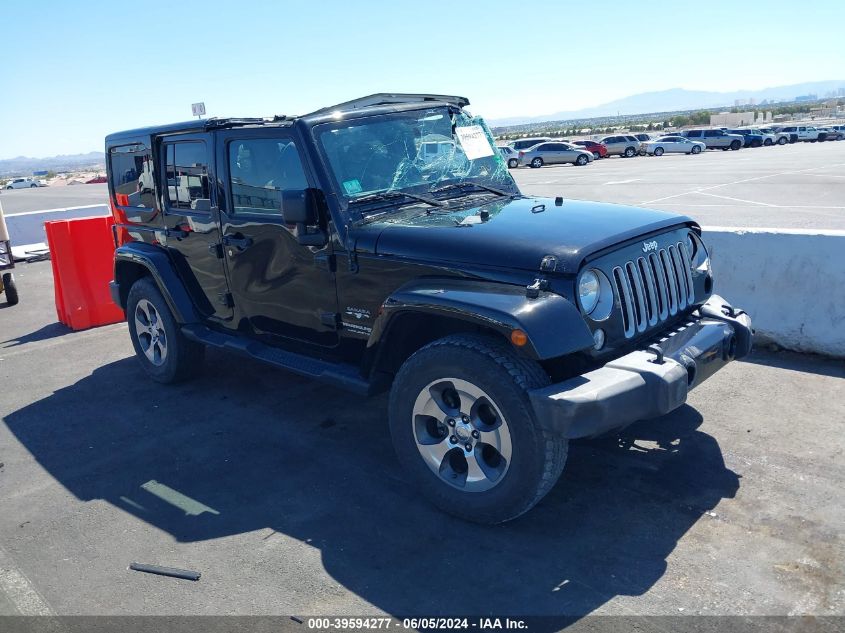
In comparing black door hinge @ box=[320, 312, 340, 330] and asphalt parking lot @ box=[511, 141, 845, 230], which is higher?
black door hinge @ box=[320, 312, 340, 330]

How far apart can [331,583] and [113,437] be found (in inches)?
105

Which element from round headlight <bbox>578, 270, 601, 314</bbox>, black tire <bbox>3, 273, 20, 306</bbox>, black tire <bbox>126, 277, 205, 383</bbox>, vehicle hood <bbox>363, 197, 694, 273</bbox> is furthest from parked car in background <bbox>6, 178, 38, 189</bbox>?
round headlight <bbox>578, 270, 601, 314</bbox>

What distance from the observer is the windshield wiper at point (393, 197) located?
4.50 metres

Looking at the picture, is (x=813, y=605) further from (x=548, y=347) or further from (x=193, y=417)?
(x=193, y=417)

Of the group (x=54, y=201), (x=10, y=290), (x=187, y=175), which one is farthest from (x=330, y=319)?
(x=54, y=201)

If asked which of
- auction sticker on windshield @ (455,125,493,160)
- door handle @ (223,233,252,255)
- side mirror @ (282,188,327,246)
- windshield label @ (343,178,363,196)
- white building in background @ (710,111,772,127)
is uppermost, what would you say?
white building in background @ (710,111,772,127)

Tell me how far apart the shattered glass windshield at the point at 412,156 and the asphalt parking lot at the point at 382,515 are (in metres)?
1.71

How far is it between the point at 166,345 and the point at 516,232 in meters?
3.55

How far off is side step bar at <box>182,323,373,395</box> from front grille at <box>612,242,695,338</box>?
61.1 inches

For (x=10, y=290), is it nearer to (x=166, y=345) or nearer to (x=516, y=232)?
(x=166, y=345)

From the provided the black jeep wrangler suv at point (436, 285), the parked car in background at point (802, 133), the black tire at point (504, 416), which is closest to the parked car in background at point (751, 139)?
the parked car in background at point (802, 133)

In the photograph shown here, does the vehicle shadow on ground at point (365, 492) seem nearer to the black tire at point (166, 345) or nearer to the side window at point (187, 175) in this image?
the black tire at point (166, 345)

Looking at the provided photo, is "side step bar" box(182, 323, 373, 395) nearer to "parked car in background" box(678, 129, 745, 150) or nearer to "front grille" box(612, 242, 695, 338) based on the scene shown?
"front grille" box(612, 242, 695, 338)

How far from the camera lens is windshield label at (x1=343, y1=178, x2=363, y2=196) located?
14.6ft
